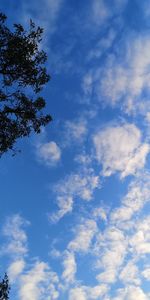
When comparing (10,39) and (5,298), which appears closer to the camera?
(10,39)

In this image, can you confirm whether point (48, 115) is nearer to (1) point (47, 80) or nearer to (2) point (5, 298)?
(1) point (47, 80)

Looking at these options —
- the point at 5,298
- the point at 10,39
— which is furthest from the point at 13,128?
the point at 5,298

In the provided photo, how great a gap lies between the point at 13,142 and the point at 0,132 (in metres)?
1.40

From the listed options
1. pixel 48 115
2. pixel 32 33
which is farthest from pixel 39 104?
pixel 32 33

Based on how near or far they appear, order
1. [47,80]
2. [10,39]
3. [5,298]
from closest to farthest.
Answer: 1. [10,39]
2. [47,80]
3. [5,298]

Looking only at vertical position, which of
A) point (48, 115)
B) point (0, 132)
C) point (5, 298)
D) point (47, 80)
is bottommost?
point (5, 298)

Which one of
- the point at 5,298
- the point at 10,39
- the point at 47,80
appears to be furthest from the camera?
the point at 5,298

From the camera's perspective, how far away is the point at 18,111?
90.4ft

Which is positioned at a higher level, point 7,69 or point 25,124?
point 7,69

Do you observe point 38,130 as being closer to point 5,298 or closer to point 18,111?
point 18,111

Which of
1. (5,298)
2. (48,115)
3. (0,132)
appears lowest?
(5,298)

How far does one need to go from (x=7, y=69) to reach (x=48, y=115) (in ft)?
15.7

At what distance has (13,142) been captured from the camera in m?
28.2

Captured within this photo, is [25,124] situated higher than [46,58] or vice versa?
[46,58]
